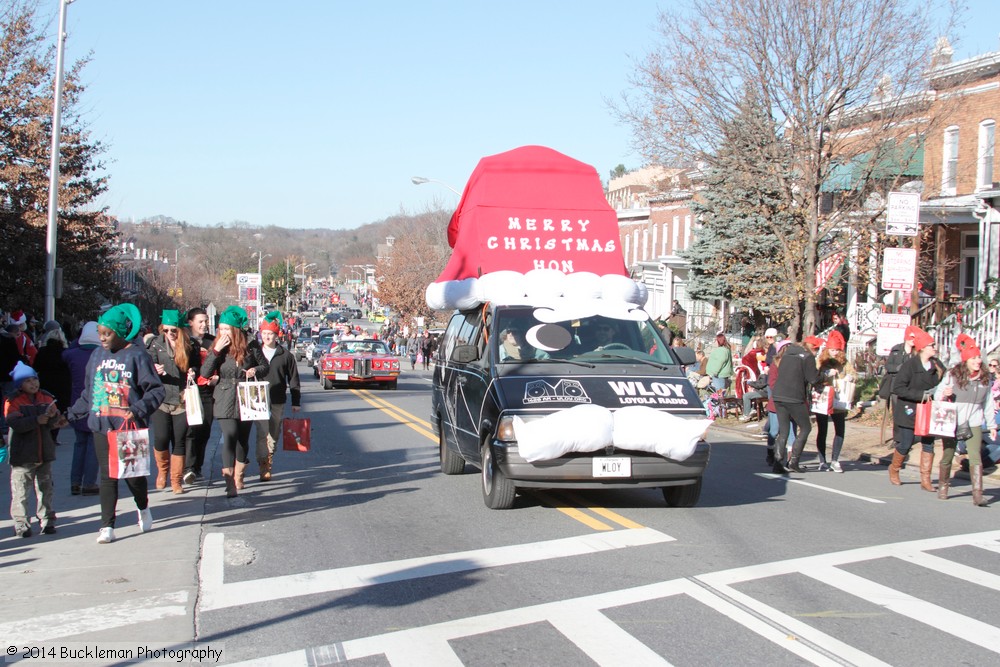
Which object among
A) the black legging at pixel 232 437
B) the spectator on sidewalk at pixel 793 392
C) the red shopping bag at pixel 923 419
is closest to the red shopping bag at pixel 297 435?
the black legging at pixel 232 437

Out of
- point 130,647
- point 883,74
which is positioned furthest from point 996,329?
point 130,647

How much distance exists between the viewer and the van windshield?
1020cm

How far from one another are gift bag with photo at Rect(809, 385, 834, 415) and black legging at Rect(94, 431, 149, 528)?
8.63 meters

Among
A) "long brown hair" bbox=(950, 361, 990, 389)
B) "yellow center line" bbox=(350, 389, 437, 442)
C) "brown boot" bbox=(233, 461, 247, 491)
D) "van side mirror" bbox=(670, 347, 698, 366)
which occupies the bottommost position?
"yellow center line" bbox=(350, 389, 437, 442)

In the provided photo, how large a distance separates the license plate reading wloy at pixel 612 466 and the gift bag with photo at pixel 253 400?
11.9ft

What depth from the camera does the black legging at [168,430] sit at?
422 inches

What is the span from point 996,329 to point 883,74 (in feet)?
20.2

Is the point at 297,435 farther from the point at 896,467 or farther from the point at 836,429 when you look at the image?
the point at 896,467

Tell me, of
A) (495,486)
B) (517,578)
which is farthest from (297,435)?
(517,578)

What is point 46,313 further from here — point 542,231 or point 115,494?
point 115,494

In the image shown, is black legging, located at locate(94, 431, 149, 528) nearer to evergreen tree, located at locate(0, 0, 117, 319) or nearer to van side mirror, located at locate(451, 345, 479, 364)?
van side mirror, located at locate(451, 345, 479, 364)

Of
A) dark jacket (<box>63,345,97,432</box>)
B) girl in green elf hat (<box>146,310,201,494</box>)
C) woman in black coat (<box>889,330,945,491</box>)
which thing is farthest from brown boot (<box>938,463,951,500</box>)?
dark jacket (<box>63,345,97,432</box>)

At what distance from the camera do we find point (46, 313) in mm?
22859

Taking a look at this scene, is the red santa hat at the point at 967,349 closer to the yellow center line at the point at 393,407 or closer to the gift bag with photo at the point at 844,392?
the gift bag with photo at the point at 844,392
